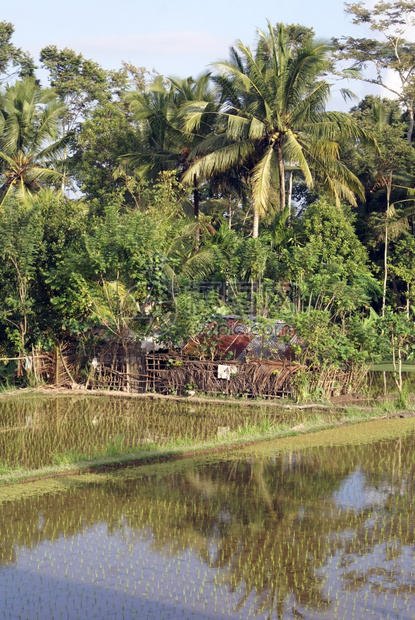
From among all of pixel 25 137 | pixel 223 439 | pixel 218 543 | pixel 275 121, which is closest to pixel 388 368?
pixel 275 121

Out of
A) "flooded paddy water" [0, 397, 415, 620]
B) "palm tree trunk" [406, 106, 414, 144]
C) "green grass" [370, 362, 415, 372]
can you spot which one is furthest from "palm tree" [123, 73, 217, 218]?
"flooded paddy water" [0, 397, 415, 620]

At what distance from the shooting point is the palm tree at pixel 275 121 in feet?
62.4

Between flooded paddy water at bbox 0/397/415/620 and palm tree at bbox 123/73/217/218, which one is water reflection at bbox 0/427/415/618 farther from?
palm tree at bbox 123/73/217/218

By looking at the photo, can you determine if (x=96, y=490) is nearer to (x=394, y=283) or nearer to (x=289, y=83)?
(x=289, y=83)

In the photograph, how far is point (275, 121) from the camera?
19.6 m

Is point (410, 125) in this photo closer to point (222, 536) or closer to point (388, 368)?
point (388, 368)

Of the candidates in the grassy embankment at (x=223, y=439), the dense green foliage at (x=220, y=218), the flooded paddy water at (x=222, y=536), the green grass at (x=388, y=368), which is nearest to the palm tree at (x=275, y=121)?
the dense green foliage at (x=220, y=218)

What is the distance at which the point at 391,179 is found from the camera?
22.4m

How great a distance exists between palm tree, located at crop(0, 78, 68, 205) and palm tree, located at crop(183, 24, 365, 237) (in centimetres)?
538

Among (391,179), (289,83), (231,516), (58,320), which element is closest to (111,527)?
(231,516)

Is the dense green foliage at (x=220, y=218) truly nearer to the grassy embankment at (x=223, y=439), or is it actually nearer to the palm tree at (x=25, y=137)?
the palm tree at (x=25, y=137)

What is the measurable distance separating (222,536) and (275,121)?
14883 millimetres

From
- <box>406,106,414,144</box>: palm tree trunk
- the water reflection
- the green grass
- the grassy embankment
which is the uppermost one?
<box>406,106,414,144</box>: palm tree trunk

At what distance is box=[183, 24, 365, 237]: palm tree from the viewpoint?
19031mm
